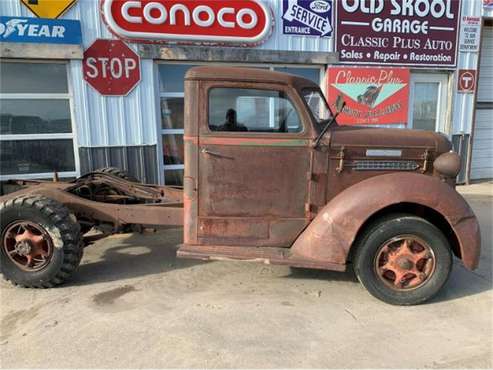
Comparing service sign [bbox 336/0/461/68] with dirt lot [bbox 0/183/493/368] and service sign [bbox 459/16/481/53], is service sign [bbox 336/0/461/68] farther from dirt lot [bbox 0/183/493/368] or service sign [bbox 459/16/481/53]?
dirt lot [bbox 0/183/493/368]

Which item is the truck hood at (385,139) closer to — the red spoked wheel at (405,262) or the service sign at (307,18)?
the red spoked wheel at (405,262)

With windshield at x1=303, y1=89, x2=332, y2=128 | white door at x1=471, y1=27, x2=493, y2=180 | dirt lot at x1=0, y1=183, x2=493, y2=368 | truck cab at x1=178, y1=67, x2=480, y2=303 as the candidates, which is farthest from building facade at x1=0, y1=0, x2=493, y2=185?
truck cab at x1=178, y1=67, x2=480, y2=303

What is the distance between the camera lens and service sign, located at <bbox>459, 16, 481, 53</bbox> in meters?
8.32

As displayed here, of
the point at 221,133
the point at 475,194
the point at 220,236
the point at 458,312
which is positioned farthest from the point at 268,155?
the point at 475,194

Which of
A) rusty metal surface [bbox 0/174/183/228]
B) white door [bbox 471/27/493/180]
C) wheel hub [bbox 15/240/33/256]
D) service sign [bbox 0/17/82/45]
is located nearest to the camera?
wheel hub [bbox 15/240/33/256]

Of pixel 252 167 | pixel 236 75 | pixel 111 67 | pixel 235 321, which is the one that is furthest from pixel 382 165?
pixel 111 67

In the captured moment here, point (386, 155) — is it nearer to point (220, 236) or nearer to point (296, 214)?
point (296, 214)

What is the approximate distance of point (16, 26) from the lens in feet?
19.9

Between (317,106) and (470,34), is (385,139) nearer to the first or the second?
(317,106)

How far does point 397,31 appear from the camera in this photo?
25.8 feet

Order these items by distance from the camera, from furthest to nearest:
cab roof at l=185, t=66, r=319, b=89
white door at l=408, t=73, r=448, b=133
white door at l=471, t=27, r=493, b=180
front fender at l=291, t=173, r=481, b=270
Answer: white door at l=471, t=27, r=493, b=180 → white door at l=408, t=73, r=448, b=133 → cab roof at l=185, t=66, r=319, b=89 → front fender at l=291, t=173, r=481, b=270

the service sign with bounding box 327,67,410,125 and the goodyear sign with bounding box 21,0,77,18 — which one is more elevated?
the goodyear sign with bounding box 21,0,77,18

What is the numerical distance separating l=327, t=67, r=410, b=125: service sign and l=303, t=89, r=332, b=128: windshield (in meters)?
3.89

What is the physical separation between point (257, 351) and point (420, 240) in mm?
1805
